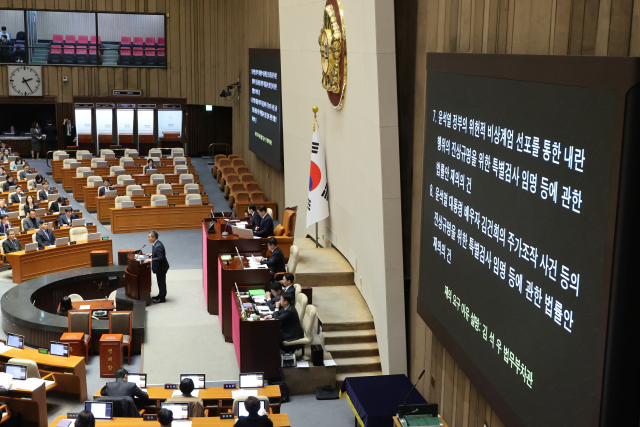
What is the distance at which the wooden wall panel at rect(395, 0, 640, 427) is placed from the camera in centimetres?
429

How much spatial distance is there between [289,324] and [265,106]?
10663 mm

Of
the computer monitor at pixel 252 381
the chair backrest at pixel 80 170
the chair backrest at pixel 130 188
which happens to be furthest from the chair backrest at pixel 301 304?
the chair backrest at pixel 80 170

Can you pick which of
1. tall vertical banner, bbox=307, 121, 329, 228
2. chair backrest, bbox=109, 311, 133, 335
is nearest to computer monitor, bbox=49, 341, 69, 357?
chair backrest, bbox=109, 311, 133, 335

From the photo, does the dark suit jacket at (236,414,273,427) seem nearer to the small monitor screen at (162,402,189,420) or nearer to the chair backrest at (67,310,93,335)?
the small monitor screen at (162,402,189,420)

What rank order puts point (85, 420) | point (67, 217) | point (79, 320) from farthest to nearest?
point (67, 217) → point (79, 320) → point (85, 420)

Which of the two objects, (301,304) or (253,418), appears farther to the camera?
(301,304)

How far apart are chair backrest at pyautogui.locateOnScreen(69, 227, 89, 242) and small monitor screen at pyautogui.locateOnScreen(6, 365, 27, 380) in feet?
21.6

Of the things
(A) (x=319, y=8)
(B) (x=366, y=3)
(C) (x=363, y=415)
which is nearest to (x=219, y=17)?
(A) (x=319, y=8)

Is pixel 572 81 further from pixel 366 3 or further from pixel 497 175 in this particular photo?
pixel 366 3

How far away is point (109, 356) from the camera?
10125 millimetres

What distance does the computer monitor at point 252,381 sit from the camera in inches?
332

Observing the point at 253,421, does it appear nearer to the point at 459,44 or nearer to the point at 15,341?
the point at 459,44

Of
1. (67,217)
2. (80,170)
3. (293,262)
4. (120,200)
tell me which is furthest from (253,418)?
(80,170)

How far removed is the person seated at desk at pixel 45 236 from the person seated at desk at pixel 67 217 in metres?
1.14
